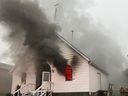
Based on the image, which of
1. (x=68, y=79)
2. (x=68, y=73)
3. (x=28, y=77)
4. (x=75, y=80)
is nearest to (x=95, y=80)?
(x=75, y=80)

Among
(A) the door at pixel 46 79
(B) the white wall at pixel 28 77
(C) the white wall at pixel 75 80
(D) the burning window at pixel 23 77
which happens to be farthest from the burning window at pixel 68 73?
(D) the burning window at pixel 23 77

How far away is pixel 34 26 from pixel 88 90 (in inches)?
309

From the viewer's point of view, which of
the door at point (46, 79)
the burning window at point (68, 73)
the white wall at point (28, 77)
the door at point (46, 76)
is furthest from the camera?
the white wall at point (28, 77)

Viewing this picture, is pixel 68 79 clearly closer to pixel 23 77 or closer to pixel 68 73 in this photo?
pixel 68 73

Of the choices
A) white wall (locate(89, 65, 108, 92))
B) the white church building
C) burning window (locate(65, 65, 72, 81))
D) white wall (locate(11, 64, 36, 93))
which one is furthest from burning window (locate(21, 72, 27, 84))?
white wall (locate(89, 65, 108, 92))

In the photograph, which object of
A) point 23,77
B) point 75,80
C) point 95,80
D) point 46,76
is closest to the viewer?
point 75,80

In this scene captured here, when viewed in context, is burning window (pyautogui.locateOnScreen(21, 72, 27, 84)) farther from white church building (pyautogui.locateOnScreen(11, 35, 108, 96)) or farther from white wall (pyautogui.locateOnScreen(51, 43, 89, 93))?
white wall (pyautogui.locateOnScreen(51, 43, 89, 93))

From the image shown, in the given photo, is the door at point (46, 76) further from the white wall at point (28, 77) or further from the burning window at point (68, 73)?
the burning window at point (68, 73)

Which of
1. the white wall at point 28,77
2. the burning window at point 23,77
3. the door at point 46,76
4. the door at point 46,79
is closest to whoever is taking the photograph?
the door at point 46,79

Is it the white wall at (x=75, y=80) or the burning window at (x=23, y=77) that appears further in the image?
the burning window at (x=23, y=77)

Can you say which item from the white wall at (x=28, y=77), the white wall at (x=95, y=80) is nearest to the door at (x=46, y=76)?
the white wall at (x=28, y=77)

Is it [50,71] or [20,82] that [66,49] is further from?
[20,82]

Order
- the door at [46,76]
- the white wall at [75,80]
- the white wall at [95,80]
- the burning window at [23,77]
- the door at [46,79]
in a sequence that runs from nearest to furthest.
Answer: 1. the white wall at [75,80]
2. the white wall at [95,80]
3. the door at [46,79]
4. the door at [46,76]
5. the burning window at [23,77]

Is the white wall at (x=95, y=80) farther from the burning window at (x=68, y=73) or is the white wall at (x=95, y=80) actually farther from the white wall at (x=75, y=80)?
the burning window at (x=68, y=73)
